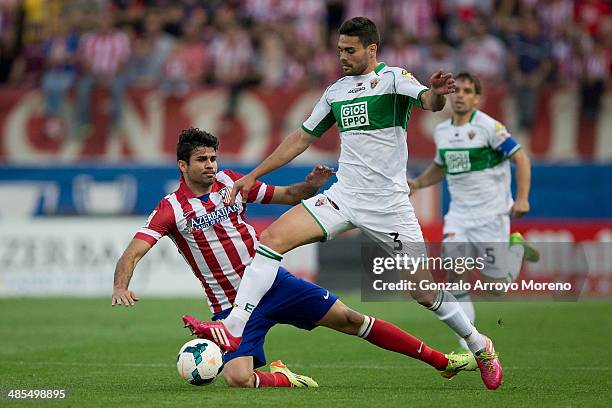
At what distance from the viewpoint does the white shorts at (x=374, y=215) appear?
8.43 meters

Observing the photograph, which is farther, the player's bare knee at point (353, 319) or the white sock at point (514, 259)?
the white sock at point (514, 259)

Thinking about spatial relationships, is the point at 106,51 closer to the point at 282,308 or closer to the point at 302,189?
the point at 302,189

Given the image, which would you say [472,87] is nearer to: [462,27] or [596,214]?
[596,214]

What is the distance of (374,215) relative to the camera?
Answer: 8.46m

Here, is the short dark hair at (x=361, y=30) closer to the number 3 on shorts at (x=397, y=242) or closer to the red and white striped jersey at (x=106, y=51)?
the number 3 on shorts at (x=397, y=242)

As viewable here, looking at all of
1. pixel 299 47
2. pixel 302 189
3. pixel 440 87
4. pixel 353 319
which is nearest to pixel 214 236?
pixel 302 189

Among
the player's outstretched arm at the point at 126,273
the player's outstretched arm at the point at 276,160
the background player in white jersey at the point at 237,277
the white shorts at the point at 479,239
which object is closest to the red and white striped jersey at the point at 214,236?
the background player in white jersey at the point at 237,277

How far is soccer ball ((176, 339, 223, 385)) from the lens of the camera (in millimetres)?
8086

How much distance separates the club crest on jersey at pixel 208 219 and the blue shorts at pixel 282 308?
0.62 meters

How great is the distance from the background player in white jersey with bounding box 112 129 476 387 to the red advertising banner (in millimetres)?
11588

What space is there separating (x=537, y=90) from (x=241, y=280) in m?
13.1

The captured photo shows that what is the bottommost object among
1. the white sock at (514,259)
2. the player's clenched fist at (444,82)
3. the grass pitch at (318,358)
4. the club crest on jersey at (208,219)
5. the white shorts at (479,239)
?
the grass pitch at (318,358)

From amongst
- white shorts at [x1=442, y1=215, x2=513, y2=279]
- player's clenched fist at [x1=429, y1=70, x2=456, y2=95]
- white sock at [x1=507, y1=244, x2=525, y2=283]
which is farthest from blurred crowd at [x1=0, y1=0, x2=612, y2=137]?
player's clenched fist at [x1=429, y1=70, x2=456, y2=95]

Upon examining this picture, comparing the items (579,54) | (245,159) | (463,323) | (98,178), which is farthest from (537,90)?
(463,323)
